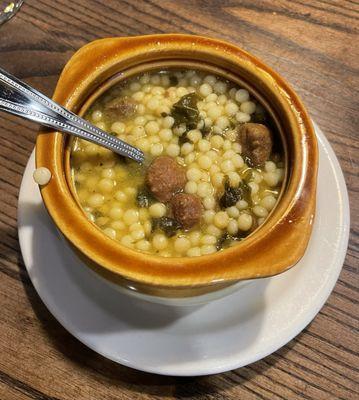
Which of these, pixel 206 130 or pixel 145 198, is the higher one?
pixel 206 130

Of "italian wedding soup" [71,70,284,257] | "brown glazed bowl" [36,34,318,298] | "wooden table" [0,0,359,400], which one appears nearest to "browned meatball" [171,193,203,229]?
"italian wedding soup" [71,70,284,257]

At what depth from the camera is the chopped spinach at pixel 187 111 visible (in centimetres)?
158

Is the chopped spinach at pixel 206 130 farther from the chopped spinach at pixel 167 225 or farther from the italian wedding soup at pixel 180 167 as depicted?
the chopped spinach at pixel 167 225

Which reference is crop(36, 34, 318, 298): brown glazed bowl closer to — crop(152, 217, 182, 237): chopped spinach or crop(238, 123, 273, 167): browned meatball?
crop(238, 123, 273, 167): browned meatball

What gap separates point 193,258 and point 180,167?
0.40 meters

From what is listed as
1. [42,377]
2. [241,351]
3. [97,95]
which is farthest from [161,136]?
[42,377]

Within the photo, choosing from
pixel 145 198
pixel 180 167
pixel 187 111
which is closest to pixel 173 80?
pixel 187 111

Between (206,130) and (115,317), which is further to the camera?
(206,130)

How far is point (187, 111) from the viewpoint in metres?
1.57

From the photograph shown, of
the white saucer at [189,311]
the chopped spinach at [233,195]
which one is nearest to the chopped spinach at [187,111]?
the chopped spinach at [233,195]

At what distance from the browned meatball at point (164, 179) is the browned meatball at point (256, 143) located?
218 millimetres

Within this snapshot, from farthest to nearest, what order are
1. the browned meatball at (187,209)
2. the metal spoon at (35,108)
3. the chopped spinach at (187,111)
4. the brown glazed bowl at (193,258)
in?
the chopped spinach at (187,111), the browned meatball at (187,209), the metal spoon at (35,108), the brown glazed bowl at (193,258)

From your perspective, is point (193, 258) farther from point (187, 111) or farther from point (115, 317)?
point (187, 111)

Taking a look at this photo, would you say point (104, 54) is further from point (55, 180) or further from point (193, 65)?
point (55, 180)
